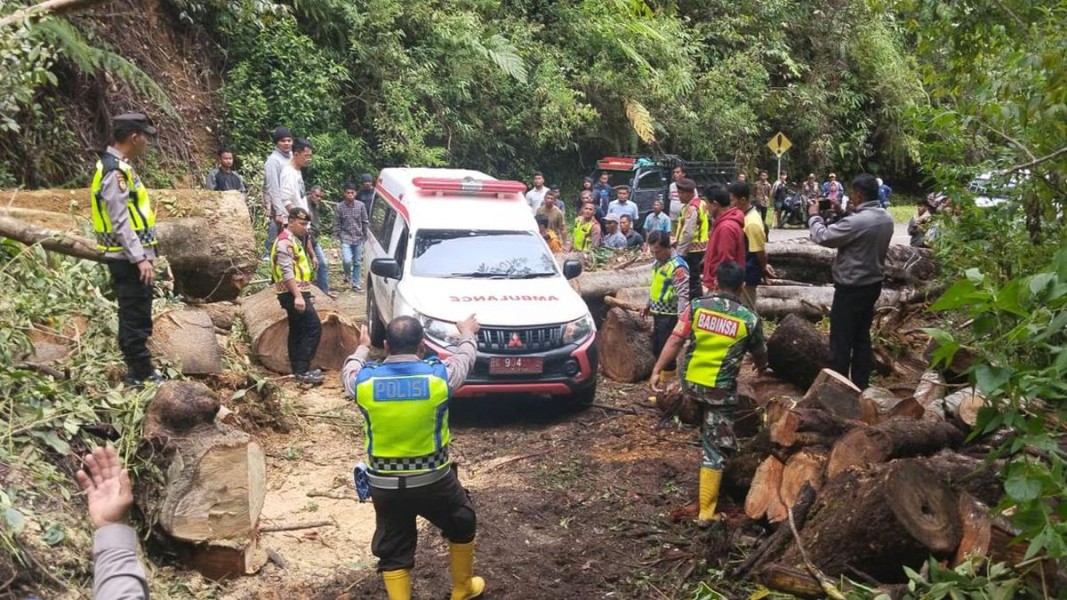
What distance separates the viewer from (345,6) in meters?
19.1

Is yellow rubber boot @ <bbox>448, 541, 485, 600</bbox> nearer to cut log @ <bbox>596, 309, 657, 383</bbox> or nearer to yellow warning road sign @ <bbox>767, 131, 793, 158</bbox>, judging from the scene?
cut log @ <bbox>596, 309, 657, 383</bbox>

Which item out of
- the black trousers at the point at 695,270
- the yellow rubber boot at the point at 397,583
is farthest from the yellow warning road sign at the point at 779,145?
the yellow rubber boot at the point at 397,583

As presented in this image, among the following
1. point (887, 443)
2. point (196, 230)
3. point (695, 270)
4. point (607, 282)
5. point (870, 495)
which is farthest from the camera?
point (607, 282)

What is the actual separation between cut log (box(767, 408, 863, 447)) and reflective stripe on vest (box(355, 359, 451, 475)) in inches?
94.1

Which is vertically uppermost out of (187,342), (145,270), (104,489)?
(104,489)

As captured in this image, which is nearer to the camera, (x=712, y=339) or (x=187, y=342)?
(x=712, y=339)

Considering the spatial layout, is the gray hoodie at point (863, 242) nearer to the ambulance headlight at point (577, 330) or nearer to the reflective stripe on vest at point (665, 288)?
the reflective stripe on vest at point (665, 288)

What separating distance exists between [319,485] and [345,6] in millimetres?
14442

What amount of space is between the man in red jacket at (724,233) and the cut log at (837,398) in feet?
6.86

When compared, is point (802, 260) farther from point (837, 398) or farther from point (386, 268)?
point (386, 268)

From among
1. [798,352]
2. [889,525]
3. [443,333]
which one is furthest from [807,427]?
[443,333]

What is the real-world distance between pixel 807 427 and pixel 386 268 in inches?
Result: 183

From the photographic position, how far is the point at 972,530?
4418 mm

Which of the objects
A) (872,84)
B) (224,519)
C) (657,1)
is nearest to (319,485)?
(224,519)
